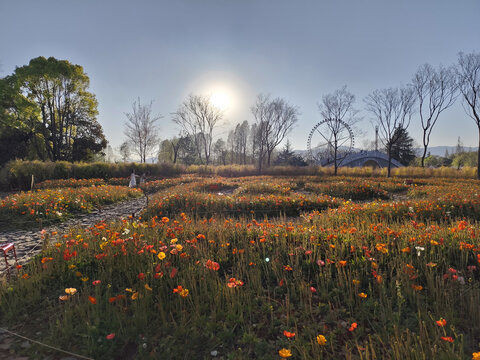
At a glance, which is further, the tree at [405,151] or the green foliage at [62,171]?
the tree at [405,151]

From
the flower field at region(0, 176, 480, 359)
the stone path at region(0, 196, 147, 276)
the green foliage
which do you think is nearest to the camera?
the flower field at region(0, 176, 480, 359)

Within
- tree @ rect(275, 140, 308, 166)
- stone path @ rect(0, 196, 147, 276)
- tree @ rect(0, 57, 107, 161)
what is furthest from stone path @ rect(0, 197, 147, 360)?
tree @ rect(275, 140, 308, 166)

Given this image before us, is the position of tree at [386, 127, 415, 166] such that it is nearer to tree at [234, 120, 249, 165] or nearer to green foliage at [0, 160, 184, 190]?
tree at [234, 120, 249, 165]

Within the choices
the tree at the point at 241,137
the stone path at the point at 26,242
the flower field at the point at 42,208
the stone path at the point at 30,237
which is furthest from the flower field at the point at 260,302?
the tree at the point at 241,137

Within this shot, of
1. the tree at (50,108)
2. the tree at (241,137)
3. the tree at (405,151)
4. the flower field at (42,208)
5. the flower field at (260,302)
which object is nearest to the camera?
the flower field at (260,302)

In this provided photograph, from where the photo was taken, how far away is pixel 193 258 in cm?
339

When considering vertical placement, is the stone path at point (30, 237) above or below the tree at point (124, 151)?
below

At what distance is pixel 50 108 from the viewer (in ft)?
79.5

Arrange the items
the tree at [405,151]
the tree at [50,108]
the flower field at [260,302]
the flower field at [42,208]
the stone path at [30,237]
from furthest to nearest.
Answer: the tree at [405,151] → the tree at [50,108] → the flower field at [42,208] → the stone path at [30,237] → the flower field at [260,302]

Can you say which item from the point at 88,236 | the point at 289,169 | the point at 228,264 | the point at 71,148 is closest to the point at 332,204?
the point at 228,264

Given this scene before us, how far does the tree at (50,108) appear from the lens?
886 inches

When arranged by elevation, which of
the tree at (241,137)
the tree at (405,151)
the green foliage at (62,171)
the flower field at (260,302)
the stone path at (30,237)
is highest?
the tree at (241,137)

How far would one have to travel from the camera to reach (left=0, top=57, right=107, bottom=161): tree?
22.5 metres

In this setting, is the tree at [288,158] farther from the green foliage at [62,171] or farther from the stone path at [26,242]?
the stone path at [26,242]
